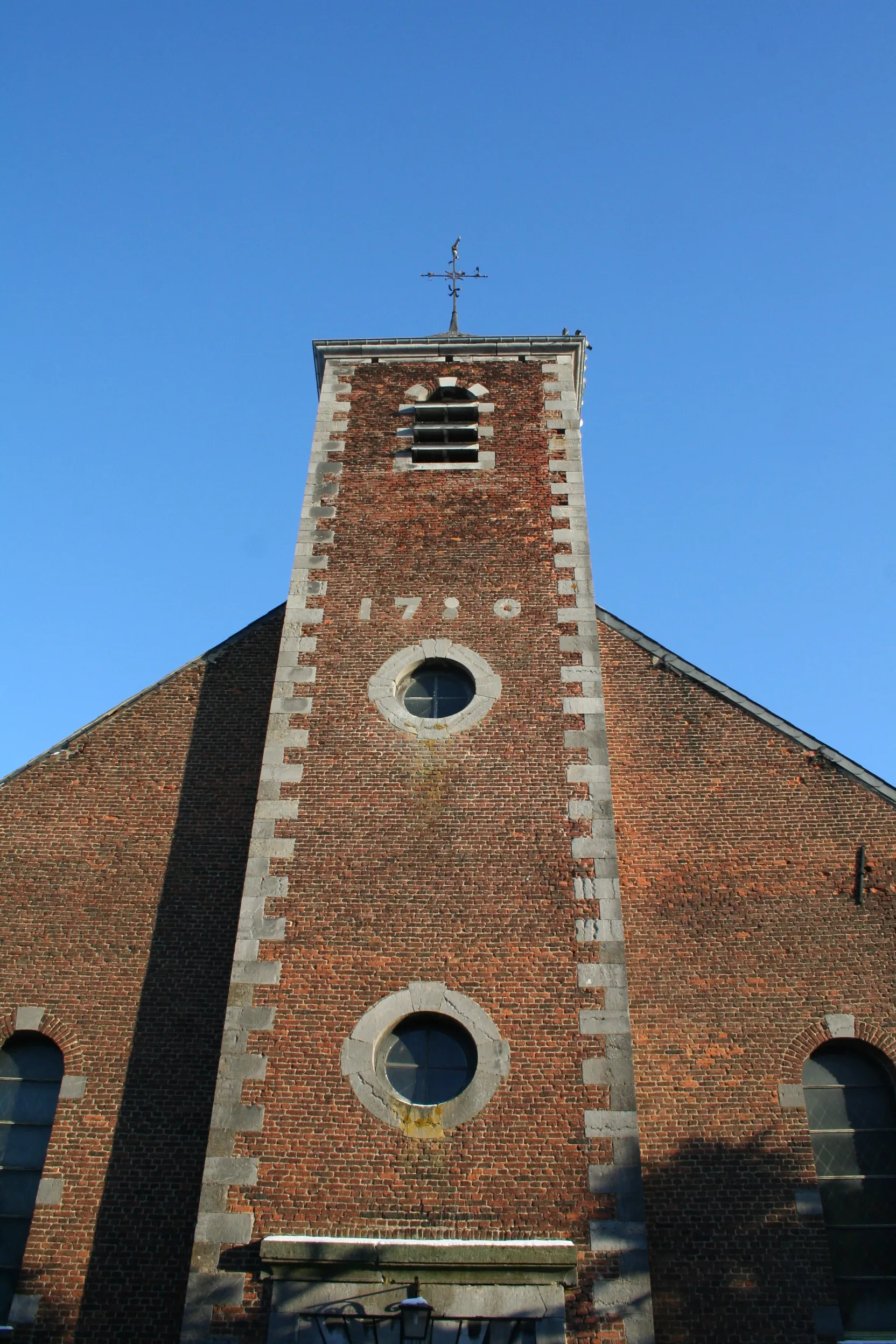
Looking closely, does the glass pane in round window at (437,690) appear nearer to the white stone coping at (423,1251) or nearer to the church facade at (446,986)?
the church facade at (446,986)

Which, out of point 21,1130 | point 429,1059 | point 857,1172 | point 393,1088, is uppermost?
point 429,1059

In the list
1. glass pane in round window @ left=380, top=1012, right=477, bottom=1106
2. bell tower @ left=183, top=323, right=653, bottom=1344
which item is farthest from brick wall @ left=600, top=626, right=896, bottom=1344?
glass pane in round window @ left=380, top=1012, right=477, bottom=1106

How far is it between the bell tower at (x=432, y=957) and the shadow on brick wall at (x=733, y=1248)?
1.07 metres

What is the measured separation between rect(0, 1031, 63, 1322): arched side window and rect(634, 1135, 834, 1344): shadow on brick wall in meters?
5.38

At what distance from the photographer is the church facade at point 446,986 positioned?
8898 millimetres

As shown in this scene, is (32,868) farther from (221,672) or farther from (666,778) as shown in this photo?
(666,778)

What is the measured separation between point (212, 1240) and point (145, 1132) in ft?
5.79

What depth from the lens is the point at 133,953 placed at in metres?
11.4

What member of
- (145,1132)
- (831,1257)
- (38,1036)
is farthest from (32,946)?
(831,1257)

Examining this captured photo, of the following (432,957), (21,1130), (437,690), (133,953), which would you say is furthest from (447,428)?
(21,1130)

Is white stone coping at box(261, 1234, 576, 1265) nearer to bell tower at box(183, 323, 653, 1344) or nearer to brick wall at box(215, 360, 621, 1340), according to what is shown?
bell tower at box(183, 323, 653, 1344)

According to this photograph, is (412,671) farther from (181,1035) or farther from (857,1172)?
(857,1172)

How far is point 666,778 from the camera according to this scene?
41.5ft

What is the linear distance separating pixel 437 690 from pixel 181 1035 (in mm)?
4332
